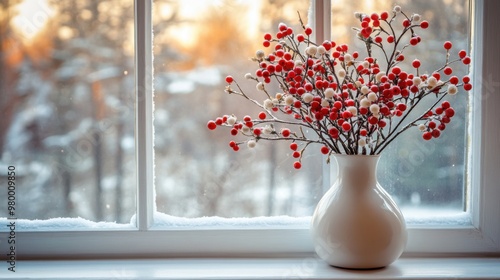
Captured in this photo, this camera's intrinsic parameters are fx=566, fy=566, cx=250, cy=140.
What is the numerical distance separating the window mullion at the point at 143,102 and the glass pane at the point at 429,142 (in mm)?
414

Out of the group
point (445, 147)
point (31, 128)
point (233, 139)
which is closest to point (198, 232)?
point (233, 139)

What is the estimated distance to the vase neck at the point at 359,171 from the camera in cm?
111

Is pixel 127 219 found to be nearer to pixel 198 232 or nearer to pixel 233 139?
pixel 198 232

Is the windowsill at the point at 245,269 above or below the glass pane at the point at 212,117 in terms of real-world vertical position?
below

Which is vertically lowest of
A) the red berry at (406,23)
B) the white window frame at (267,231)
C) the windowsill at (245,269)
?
the windowsill at (245,269)

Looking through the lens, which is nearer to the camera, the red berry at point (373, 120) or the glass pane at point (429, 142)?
the red berry at point (373, 120)

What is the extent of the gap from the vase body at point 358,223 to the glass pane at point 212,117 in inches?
6.8

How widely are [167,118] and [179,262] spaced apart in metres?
0.32

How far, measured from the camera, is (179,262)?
122cm

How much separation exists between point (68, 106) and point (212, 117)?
0.32 meters

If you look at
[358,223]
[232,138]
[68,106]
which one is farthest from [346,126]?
[68,106]

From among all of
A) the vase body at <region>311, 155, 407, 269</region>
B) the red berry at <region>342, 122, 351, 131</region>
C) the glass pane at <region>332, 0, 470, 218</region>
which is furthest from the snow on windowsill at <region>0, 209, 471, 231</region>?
the red berry at <region>342, 122, 351, 131</region>

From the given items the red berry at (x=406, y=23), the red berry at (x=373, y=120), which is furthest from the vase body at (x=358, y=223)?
the red berry at (x=406, y=23)

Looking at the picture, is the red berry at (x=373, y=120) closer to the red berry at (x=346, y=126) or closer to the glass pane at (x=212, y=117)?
the red berry at (x=346, y=126)
